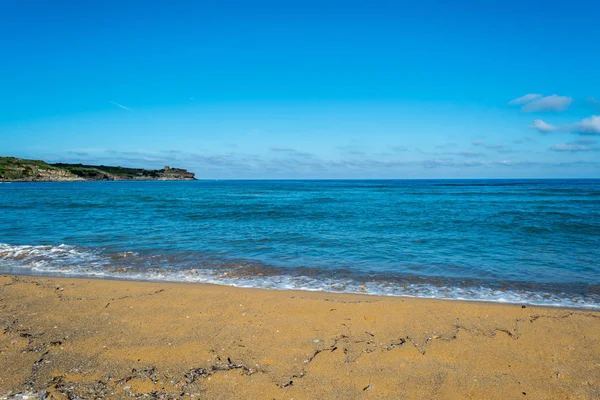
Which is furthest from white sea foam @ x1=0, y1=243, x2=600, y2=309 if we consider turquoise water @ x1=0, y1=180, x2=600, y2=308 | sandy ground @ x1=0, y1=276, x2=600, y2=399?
sandy ground @ x1=0, y1=276, x2=600, y2=399

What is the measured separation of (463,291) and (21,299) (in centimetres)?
984

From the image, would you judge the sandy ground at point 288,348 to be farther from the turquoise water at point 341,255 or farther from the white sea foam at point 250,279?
the turquoise water at point 341,255

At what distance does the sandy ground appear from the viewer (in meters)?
4.20

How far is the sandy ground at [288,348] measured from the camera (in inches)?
165

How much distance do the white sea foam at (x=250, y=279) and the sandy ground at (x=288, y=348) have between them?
1.07 m

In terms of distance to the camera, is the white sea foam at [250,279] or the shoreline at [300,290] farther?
the white sea foam at [250,279]

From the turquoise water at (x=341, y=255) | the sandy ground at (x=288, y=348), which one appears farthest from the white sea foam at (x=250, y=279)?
the sandy ground at (x=288, y=348)

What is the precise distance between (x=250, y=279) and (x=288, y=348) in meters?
4.80

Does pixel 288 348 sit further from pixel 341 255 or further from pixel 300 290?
pixel 341 255

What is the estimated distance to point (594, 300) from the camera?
8.11 metres

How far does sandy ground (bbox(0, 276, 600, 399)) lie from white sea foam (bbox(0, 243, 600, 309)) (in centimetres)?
107

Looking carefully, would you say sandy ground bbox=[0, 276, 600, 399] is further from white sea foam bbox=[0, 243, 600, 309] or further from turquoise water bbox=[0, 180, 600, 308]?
turquoise water bbox=[0, 180, 600, 308]

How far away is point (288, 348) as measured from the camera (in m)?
5.15

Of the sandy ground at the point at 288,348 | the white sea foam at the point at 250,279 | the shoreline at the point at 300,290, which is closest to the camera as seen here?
the sandy ground at the point at 288,348
